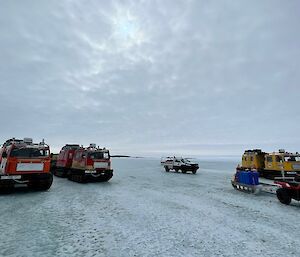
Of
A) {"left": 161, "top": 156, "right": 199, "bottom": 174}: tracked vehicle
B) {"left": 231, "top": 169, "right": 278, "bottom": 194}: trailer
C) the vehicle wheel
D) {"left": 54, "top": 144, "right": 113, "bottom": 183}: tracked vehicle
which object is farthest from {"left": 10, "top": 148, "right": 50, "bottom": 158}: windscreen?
{"left": 161, "top": 156, "right": 199, "bottom": 174}: tracked vehicle

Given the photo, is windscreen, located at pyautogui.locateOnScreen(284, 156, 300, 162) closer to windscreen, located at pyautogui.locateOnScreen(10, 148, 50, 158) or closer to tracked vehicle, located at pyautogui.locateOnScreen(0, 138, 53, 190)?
tracked vehicle, located at pyautogui.locateOnScreen(0, 138, 53, 190)

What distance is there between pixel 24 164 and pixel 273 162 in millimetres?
19473

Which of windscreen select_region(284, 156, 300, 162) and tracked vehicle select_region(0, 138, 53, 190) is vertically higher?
windscreen select_region(284, 156, 300, 162)

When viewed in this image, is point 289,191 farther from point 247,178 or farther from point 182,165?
point 182,165

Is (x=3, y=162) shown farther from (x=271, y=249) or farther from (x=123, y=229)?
(x=271, y=249)

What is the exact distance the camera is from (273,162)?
22297 millimetres

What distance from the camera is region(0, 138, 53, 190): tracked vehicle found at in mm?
12492

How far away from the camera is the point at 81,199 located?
1176 centimetres

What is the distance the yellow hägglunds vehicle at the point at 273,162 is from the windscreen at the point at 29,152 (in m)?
13.9

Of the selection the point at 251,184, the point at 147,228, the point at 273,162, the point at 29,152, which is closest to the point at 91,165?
the point at 29,152

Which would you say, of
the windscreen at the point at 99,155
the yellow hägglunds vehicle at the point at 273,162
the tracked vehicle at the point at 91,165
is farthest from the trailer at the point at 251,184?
the windscreen at the point at 99,155

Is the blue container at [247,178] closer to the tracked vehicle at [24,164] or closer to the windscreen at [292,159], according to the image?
the windscreen at [292,159]

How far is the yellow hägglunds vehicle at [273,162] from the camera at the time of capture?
21.1 meters

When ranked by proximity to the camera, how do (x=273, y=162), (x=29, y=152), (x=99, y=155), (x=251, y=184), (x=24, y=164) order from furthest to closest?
(x=273, y=162)
(x=99, y=155)
(x=251, y=184)
(x=29, y=152)
(x=24, y=164)
